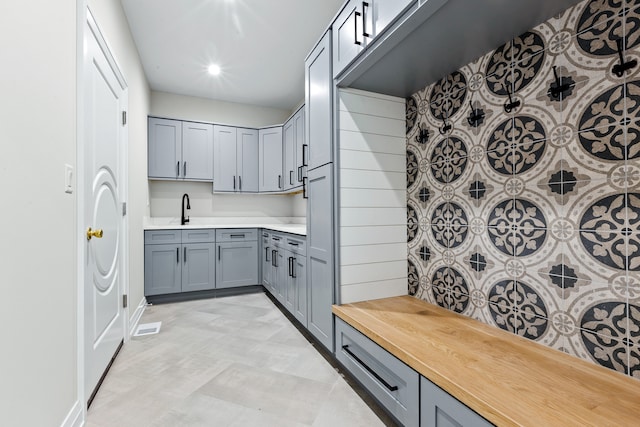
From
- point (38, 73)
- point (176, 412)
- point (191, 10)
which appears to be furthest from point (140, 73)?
point (176, 412)

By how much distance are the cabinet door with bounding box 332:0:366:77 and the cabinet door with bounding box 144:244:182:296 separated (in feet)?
9.42

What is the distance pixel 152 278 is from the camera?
135 inches

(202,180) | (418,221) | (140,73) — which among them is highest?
(140,73)

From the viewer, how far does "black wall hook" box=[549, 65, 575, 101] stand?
3.85 feet

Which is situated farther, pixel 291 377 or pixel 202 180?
pixel 202 180

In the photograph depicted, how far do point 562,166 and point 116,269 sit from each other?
2822 mm

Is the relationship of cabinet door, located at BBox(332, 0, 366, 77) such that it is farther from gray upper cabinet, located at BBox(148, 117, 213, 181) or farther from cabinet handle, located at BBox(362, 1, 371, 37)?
gray upper cabinet, located at BBox(148, 117, 213, 181)

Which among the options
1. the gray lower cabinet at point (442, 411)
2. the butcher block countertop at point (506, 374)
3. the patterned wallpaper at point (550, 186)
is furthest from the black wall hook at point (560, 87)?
the gray lower cabinet at point (442, 411)

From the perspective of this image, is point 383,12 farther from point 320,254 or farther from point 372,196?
point 320,254

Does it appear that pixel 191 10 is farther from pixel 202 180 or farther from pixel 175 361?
pixel 175 361

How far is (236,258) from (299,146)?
5.53 feet

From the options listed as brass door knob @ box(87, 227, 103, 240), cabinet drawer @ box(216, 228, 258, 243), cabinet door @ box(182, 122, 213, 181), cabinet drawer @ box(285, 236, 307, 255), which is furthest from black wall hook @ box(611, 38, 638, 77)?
cabinet door @ box(182, 122, 213, 181)

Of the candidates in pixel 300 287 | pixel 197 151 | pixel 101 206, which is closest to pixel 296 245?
pixel 300 287

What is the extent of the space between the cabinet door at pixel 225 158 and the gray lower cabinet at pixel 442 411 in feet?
12.1
